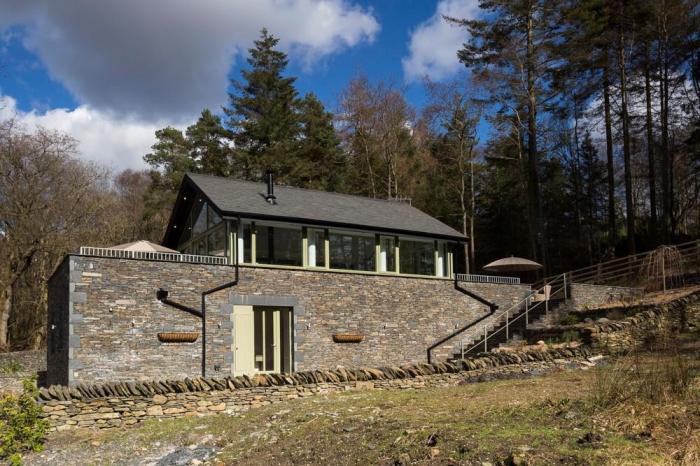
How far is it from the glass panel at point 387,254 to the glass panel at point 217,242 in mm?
5269

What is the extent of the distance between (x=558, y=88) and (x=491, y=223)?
435 inches

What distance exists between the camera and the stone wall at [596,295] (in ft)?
71.9

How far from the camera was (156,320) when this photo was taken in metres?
16.2

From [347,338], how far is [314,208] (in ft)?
14.5

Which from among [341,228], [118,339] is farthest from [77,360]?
[341,228]

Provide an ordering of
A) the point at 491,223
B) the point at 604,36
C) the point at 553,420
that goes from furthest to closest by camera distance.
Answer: the point at 491,223
the point at 604,36
the point at 553,420

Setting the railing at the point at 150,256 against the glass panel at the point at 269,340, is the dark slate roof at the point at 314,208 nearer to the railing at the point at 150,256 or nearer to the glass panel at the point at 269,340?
the railing at the point at 150,256

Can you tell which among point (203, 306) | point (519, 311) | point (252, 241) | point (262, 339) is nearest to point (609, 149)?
point (519, 311)

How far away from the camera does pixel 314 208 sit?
67.8 ft

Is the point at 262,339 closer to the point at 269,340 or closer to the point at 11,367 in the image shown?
the point at 269,340

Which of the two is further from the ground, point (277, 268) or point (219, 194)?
point (219, 194)

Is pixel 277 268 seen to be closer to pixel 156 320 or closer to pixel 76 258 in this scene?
pixel 156 320

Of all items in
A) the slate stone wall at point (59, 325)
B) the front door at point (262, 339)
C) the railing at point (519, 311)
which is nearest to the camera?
the slate stone wall at point (59, 325)

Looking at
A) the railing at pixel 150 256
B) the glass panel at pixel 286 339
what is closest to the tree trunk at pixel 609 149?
the glass panel at pixel 286 339
